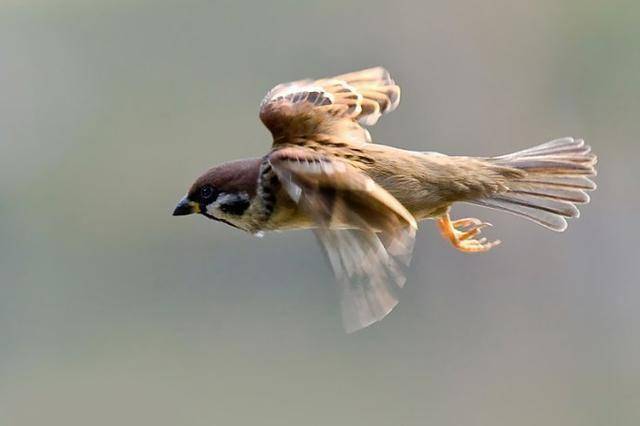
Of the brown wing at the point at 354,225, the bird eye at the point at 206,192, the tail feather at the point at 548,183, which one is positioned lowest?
the tail feather at the point at 548,183

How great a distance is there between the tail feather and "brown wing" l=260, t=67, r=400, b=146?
4.8 inches

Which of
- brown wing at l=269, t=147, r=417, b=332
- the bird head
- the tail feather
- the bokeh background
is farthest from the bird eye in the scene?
the bokeh background

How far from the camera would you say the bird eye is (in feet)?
Answer: 2.56

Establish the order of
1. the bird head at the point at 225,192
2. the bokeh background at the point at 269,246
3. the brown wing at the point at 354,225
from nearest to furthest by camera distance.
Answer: the brown wing at the point at 354,225 → the bird head at the point at 225,192 → the bokeh background at the point at 269,246

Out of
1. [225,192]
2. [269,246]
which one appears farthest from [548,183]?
[269,246]

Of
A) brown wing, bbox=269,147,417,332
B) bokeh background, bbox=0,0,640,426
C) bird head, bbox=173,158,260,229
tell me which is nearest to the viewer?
brown wing, bbox=269,147,417,332

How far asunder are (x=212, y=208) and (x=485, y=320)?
1.18 meters

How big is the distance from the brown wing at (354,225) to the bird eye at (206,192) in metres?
0.12

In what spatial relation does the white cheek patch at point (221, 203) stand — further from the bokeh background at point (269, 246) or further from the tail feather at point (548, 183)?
the bokeh background at point (269, 246)

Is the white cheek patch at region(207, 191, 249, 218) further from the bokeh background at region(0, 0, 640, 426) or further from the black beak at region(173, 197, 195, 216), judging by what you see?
the bokeh background at region(0, 0, 640, 426)

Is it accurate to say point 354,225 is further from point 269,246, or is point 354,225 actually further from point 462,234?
point 269,246

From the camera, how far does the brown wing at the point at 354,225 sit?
58cm

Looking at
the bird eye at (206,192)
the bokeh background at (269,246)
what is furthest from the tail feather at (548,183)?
the bokeh background at (269,246)

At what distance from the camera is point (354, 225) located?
63cm
